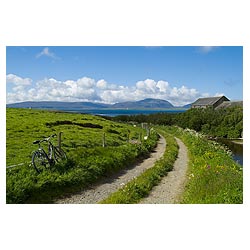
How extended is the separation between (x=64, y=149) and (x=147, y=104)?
229 cm

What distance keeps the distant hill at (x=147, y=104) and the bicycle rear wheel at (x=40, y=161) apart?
1.83 m

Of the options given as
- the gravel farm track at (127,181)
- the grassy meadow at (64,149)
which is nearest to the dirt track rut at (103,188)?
the gravel farm track at (127,181)

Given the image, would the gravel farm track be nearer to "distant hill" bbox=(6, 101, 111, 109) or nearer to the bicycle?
the bicycle

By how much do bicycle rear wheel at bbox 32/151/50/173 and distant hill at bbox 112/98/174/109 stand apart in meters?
1.83

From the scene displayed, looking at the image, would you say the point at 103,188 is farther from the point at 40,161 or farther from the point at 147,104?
the point at 147,104

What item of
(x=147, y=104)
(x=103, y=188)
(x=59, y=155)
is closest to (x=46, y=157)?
(x=59, y=155)

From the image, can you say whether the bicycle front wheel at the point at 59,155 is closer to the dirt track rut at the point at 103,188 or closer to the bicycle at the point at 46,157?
the bicycle at the point at 46,157

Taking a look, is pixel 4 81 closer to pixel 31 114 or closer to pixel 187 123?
pixel 31 114

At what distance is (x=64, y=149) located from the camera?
8352 mm

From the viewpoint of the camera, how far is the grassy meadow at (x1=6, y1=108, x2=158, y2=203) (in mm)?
6188

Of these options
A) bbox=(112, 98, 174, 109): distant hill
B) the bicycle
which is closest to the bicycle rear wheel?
the bicycle

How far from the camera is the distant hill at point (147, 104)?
7645mm

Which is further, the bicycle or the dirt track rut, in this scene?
the bicycle

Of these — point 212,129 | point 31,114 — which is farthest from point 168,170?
point 212,129
